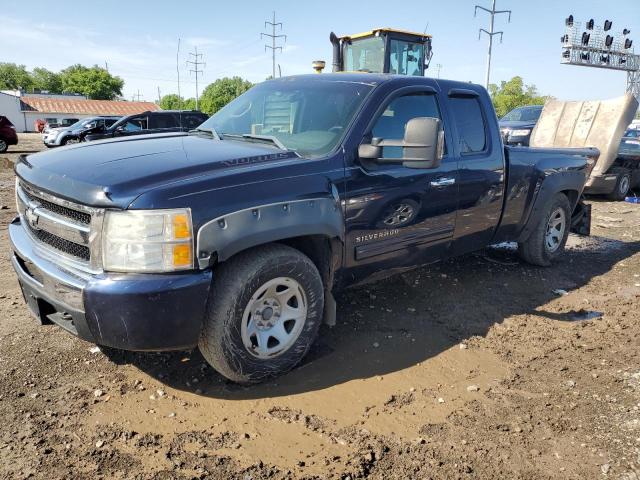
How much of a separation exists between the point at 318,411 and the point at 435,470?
29.5 inches

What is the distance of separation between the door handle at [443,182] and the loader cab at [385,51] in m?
7.96

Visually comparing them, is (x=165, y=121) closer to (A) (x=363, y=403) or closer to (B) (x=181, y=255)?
(B) (x=181, y=255)

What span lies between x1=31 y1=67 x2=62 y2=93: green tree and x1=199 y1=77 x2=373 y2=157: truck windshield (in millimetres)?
113720

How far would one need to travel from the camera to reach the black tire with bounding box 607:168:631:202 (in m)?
10.5

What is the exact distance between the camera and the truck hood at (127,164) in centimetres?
257

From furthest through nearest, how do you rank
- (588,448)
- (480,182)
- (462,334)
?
(480,182) < (462,334) < (588,448)

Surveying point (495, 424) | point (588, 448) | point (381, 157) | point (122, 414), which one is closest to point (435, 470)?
point (495, 424)

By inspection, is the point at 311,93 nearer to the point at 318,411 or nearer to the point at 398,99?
the point at 398,99

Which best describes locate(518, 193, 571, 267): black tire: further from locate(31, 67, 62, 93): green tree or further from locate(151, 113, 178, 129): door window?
locate(31, 67, 62, 93): green tree

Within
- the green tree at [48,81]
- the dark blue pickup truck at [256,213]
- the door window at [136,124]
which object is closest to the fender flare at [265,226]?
the dark blue pickup truck at [256,213]

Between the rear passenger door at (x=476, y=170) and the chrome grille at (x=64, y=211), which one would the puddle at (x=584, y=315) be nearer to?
the rear passenger door at (x=476, y=170)

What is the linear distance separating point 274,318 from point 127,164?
1248 millimetres

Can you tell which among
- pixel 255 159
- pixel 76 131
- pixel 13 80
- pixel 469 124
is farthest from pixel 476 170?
pixel 13 80

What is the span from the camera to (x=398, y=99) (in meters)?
3.77
